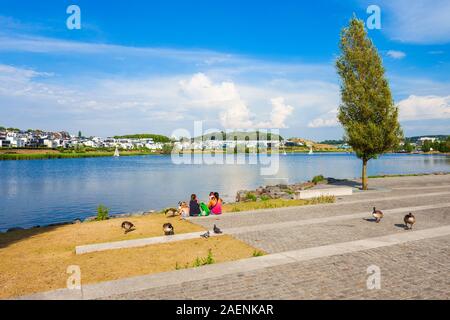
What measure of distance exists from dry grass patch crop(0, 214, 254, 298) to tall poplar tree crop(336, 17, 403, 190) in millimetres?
18907

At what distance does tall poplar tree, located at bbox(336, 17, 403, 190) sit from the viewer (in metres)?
27.6

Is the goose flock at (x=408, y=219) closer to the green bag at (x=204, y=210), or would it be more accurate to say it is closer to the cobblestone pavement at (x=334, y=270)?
the cobblestone pavement at (x=334, y=270)

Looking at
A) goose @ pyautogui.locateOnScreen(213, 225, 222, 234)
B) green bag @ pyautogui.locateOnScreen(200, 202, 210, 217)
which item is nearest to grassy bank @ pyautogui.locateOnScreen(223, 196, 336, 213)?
green bag @ pyautogui.locateOnScreen(200, 202, 210, 217)

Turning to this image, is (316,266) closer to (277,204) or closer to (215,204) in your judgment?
(215,204)

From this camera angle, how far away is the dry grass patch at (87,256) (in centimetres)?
901

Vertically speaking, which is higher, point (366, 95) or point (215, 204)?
point (366, 95)

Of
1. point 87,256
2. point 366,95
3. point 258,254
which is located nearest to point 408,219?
point 258,254

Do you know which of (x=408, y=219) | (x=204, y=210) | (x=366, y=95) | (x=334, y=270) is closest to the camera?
(x=334, y=270)

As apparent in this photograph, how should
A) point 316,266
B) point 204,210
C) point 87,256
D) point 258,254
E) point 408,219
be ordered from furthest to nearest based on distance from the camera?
point 204,210, point 408,219, point 87,256, point 258,254, point 316,266

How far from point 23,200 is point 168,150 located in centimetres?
15760

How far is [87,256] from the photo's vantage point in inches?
434

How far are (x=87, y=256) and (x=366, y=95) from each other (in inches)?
961

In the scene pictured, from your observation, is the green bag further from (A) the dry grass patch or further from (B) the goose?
(B) the goose
